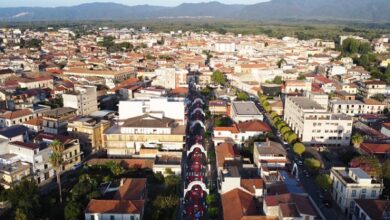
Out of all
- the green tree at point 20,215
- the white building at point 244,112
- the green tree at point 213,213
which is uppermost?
the white building at point 244,112

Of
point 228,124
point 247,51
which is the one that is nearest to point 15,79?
point 228,124

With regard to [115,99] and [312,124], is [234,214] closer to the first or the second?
[312,124]

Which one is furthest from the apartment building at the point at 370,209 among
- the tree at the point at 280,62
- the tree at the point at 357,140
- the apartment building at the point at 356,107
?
the tree at the point at 280,62

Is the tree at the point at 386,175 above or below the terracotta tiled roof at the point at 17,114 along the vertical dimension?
below

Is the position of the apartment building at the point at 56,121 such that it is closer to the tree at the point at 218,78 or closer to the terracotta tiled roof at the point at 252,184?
the terracotta tiled roof at the point at 252,184

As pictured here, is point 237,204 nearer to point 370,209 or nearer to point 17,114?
point 370,209

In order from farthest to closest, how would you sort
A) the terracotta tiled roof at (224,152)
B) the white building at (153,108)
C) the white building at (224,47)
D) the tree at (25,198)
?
the white building at (224,47)
the white building at (153,108)
the terracotta tiled roof at (224,152)
the tree at (25,198)

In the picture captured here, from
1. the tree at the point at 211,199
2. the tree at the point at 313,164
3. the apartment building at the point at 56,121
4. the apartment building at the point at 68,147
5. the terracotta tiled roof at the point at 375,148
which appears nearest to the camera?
the tree at the point at 211,199
